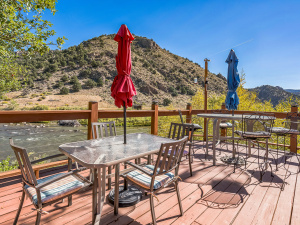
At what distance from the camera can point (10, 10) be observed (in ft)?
11.1

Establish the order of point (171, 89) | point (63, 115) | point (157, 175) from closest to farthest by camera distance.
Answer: point (157, 175) < point (63, 115) < point (171, 89)

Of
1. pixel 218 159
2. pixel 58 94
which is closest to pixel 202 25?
→ pixel 218 159

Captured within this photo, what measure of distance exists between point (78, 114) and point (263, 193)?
2914 mm

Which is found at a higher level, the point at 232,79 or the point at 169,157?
the point at 232,79

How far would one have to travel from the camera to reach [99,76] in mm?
37594

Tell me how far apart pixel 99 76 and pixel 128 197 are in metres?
38.3

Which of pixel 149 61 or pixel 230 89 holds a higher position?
pixel 149 61

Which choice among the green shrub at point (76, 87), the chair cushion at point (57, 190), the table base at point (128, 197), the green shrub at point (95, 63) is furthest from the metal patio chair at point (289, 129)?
the green shrub at point (95, 63)

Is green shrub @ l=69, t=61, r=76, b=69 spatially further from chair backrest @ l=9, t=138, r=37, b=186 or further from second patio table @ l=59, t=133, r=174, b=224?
chair backrest @ l=9, t=138, r=37, b=186

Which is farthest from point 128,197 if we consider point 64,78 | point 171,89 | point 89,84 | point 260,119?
point 171,89

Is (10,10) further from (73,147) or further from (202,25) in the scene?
(202,25)

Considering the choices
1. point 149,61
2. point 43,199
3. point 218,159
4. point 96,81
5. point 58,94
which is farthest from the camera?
point 149,61

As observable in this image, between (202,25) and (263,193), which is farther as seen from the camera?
(202,25)

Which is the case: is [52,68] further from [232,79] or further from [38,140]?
[232,79]
